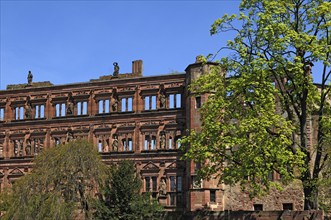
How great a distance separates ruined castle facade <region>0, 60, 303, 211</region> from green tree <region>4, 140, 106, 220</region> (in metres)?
8.88

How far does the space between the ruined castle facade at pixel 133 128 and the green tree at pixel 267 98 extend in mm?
11639

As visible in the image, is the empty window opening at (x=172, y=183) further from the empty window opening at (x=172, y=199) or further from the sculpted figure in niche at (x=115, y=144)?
the sculpted figure in niche at (x=115, y=144)

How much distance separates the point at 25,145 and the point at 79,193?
16.8 m

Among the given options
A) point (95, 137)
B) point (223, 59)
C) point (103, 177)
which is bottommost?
point (103, 177)

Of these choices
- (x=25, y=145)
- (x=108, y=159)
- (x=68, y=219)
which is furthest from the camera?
(x=25, y=145)

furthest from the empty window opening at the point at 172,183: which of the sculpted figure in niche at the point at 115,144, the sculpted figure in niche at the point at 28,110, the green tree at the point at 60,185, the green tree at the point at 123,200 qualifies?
the sculpted figure in niche at the point at 28,110

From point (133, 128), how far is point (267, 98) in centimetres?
2067

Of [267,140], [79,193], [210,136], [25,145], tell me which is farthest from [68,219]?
[25,145]

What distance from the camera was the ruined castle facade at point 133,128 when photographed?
43500 mm

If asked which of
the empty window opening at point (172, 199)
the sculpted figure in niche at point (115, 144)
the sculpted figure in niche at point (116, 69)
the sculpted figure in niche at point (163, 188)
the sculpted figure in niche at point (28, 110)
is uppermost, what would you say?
the sculpted figure in niche at point (116, 69)

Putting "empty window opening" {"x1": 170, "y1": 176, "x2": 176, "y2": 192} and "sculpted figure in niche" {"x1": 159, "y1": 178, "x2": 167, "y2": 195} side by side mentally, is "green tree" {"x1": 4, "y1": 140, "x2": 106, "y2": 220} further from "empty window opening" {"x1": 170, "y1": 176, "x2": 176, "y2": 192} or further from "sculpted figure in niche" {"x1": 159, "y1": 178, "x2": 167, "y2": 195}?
"empty window opening" {"x1": 170, "y1": 176, "x2": 176, "y2": 192}

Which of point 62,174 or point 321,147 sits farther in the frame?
point 62,174

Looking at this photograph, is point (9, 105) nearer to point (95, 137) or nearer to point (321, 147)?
point (95, 137)

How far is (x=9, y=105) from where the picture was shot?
176ft
